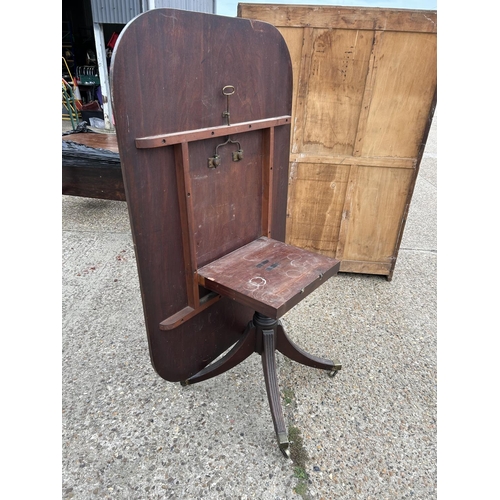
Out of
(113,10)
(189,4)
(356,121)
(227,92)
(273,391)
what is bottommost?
(273,391)

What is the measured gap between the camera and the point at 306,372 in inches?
84.9

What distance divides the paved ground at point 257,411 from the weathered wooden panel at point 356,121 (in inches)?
21.9

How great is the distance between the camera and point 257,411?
1905mm

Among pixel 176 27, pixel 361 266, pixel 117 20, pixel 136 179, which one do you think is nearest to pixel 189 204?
pixel 136 179

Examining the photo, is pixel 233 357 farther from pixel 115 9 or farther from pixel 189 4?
pixel 189 4

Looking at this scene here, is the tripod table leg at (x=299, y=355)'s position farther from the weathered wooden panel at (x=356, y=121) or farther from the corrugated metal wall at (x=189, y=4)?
the corrugated metal wall at (x=189, y=4)

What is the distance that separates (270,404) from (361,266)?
1.68 metres

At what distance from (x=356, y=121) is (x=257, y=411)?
200 cm

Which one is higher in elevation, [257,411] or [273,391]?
[273,391]

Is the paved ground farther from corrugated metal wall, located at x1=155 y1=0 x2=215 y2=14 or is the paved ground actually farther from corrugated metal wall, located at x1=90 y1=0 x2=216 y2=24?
corrugated metal wall, located at x1=155 y1=0 x2=215 y2=14

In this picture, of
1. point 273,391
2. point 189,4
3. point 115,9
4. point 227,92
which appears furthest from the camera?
point 189,4

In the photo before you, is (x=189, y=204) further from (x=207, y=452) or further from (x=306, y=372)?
(x=306, y=372)

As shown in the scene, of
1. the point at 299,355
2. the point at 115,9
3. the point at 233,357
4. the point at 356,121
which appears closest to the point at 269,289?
the point at 233,357

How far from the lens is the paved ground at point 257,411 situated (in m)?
1.58
